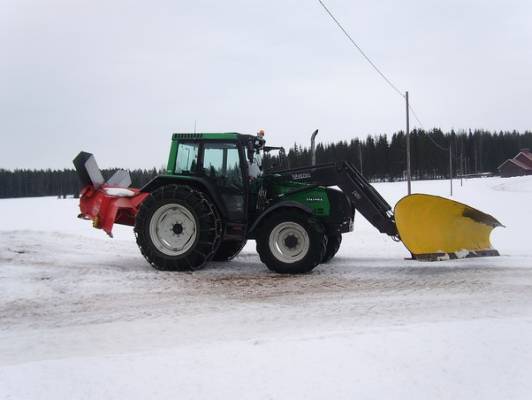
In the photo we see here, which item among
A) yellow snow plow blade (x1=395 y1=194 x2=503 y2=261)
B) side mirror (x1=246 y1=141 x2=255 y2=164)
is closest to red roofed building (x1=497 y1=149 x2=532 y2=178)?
yellow snow plow blade (x1=395 y1=194 x2=503 y2=261)

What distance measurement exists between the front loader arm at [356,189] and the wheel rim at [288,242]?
973mm

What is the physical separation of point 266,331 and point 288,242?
3.15 m

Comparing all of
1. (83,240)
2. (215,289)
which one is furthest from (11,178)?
(215,289)

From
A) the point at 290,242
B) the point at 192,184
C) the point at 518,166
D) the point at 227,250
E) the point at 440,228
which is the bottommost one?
the point at 227,250

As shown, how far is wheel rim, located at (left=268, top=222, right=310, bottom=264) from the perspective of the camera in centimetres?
763

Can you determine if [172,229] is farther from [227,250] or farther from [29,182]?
[29,182]

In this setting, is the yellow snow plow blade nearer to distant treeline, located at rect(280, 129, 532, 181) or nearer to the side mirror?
the side mirror

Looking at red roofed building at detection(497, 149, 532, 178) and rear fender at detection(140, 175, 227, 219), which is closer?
rear fender at detection(140, 175, 227, 219)

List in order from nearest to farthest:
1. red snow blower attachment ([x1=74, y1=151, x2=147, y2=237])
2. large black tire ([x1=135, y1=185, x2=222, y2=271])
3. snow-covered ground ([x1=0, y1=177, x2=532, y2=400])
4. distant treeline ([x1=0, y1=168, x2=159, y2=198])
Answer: snow-covered ground ([x1=0, y1=177, x2=532, y2=400]) < large black tire ([x1=135, y1=185, x2=222, y2=271]) < red snow blower attachment ([x1=74, y1=151, x2=147, y2=237]) < distant treeline ([x1=0, y1=168, x2=159, y2=198])

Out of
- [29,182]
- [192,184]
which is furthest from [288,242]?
[29,182]

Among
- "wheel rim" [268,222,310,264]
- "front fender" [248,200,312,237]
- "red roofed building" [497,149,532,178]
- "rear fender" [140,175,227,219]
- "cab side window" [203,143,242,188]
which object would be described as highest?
"red roofed building" [497,149,532,178]

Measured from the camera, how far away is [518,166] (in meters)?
66.2

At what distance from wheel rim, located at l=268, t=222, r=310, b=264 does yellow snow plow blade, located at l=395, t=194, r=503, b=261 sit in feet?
4.80

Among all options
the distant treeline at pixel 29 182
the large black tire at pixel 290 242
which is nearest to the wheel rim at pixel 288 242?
the large black tire at pixel 290 242
